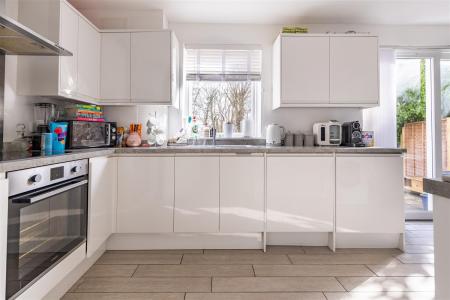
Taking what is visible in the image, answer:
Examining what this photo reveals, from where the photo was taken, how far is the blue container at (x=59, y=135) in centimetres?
196

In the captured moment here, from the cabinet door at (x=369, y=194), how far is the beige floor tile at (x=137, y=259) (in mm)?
1468

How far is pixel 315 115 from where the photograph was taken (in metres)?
3.25

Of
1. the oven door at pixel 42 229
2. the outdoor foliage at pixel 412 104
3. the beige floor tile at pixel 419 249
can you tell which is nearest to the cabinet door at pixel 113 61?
the oven door at pixel 42 229

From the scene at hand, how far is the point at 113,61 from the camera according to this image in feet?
9.11

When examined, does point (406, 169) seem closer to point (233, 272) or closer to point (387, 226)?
point (387, 226)

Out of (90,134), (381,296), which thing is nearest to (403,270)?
(381,296)

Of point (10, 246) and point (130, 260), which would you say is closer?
point (10, 246)

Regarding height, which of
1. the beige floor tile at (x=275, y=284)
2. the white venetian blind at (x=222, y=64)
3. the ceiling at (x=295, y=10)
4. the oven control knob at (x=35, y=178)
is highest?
the ceiling at (x=295, y=10)

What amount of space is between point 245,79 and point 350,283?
2.29 m

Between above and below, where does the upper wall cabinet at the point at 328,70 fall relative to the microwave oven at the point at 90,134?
above

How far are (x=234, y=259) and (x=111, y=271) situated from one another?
958mm

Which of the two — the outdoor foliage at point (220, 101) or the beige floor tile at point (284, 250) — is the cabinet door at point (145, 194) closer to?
the beige floor tile at point (284, 250)

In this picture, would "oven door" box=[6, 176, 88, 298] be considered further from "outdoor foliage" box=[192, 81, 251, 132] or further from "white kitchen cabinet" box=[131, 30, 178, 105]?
"outdoor foliage" box=[192, 81, 251, 132]

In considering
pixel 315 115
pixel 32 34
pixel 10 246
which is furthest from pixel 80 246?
pixel 315 115
